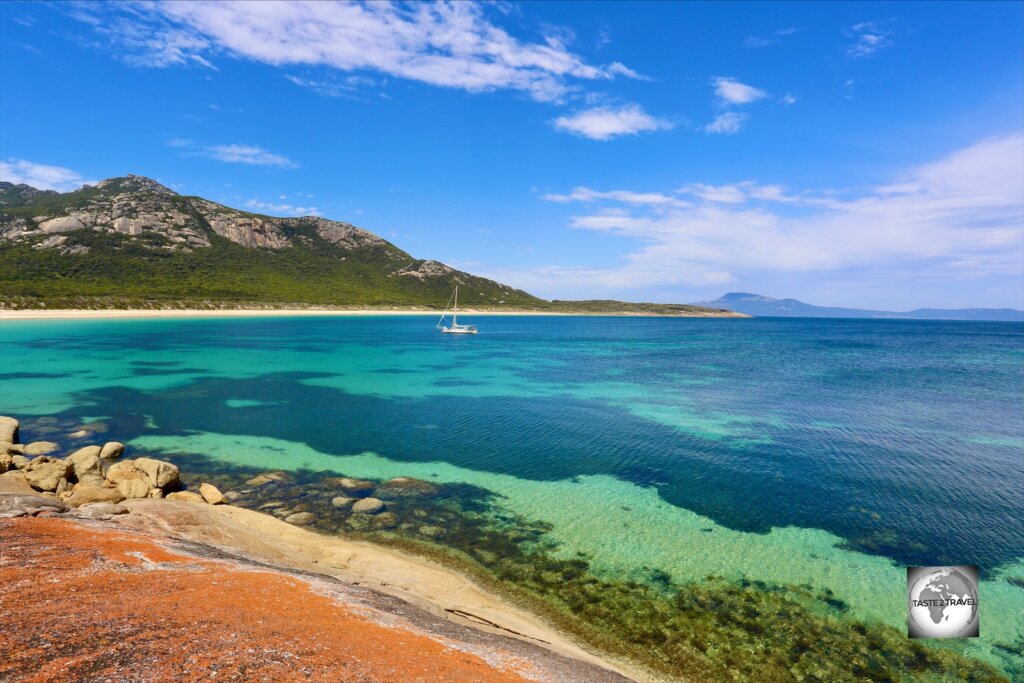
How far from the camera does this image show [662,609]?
16.5 meters

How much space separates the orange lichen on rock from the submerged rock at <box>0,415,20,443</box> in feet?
69.2

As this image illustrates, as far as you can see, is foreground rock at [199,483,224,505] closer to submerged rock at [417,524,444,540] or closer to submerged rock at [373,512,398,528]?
submerged rock at [373,512,398,528]

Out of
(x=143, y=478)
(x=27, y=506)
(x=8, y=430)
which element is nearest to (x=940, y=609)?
(x=27, y=506)

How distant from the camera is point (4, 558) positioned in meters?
12.0

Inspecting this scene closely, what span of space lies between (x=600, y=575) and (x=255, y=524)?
632 inches

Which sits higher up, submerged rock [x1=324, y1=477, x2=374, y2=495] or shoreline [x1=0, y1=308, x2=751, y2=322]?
shoreline [x1=0, y1=308, x2=751, y2=322]

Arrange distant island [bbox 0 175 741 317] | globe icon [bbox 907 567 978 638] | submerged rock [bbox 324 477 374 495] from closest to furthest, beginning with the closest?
globe icon [bbox 907 567 978 638], submerged rock [bbox 324 477 374 495], distant island [bbox 0 175 741 317]

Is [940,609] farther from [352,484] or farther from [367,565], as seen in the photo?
[352,484]

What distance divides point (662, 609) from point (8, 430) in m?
40.7

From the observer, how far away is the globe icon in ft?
50.1

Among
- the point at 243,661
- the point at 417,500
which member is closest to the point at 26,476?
the point at 417,500

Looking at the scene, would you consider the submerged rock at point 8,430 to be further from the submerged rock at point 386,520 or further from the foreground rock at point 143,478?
the submerged rock at point 386,520

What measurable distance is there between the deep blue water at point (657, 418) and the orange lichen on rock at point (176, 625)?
57.8 ft

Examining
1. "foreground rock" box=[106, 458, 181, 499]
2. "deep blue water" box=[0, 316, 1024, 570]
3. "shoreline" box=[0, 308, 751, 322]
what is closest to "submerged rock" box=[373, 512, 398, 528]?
"deep blue water" box=[0, 316, 1024, 570]
